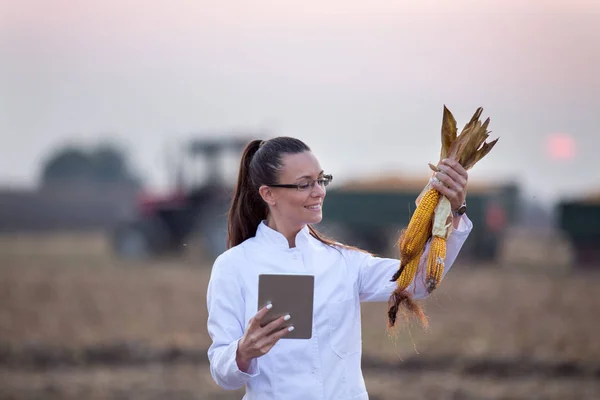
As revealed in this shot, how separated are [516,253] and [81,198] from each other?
98.3 feet

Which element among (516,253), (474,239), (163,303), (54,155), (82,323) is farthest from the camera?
(54,155)

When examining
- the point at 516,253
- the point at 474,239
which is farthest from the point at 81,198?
the point at 474,239

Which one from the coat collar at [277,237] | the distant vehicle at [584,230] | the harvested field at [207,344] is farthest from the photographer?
the distant vehicle at [584,230]

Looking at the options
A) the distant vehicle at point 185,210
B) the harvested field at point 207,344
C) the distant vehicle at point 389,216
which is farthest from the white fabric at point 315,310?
the distant vehicle at point 185,210

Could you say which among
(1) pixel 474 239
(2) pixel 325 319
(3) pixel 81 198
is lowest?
(3) pixel 81 198

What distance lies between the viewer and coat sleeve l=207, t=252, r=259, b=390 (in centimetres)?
295

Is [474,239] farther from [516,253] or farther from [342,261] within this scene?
[342,261]

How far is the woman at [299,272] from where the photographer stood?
300 cm

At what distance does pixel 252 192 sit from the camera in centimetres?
339

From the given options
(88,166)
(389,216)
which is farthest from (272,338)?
(88,166)

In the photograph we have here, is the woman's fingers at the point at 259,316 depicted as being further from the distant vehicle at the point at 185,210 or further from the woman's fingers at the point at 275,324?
the distant vehicle at the point at 185,210

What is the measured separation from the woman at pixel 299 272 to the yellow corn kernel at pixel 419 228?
6cm

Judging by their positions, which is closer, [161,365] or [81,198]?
[161,365]

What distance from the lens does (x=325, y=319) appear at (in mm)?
3059
